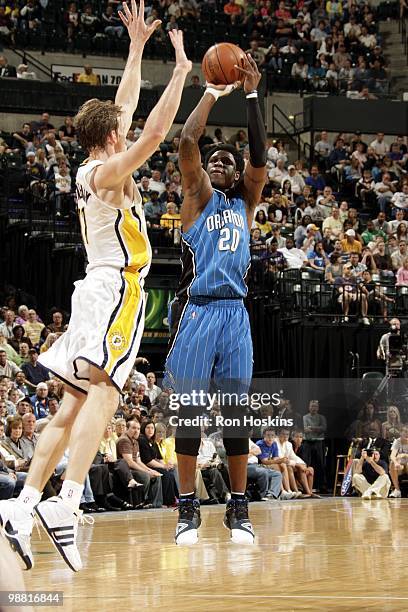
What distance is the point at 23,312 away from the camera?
1501cm

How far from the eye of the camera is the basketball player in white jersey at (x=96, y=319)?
4777 millimetres

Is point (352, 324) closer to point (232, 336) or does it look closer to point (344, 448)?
point (344, 448)

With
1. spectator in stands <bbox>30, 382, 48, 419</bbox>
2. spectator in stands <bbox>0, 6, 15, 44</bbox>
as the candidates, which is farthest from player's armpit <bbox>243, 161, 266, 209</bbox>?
spectator in stands <bbox>0, 6, 15, 44</bbox>

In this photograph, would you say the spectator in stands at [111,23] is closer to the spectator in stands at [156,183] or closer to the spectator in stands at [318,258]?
the spectator in stands at [156,183]

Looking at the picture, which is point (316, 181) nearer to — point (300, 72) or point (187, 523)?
point (300, 72)

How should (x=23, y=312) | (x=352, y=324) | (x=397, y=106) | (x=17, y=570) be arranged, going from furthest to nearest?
1. (x=397, y=106)
2. (x=352, y=324)
3. (x=23, y=312)
4. (x=17, y=570)

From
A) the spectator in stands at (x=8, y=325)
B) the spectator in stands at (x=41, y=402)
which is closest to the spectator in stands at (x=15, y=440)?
the spectator in stands at (x=41, y=402)

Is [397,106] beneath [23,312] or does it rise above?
above

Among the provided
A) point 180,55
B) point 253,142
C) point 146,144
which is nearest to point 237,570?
point 146,144

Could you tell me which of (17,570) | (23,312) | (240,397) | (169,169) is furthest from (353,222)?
(17,570)

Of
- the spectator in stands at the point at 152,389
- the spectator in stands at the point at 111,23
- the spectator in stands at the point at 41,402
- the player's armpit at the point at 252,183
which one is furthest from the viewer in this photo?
the spectator in stands at the point at 111,23

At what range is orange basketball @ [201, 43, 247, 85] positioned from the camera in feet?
20.7

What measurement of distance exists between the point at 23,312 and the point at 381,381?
5.34 meters

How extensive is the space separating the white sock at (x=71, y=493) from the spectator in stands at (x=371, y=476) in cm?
980
